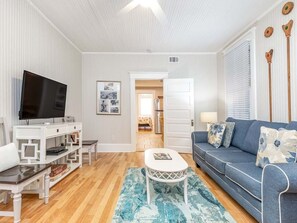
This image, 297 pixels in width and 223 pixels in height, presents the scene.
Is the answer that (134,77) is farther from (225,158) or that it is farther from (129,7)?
(225,158)

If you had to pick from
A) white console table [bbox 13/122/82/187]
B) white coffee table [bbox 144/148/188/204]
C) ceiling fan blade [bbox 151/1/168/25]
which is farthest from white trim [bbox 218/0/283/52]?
white console table [bbox 13/122/82/187]

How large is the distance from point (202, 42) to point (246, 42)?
40.5 inches

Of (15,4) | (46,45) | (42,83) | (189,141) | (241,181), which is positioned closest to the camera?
(241,181)

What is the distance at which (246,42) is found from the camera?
3592mm

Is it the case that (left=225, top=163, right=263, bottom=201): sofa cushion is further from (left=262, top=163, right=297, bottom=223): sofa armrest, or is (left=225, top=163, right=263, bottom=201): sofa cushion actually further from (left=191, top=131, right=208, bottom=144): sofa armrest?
(left=191, top=131, right=208, bottom=144): sofa armrest

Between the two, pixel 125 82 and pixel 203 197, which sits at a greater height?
pixel 125 82

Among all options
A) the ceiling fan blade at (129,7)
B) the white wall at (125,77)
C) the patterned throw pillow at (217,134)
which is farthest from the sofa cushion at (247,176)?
the white wall at (125,77)

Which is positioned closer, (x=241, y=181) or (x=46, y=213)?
(x=241, y=181)

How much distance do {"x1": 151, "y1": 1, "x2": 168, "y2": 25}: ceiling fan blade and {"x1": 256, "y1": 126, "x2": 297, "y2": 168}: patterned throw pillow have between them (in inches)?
92.2

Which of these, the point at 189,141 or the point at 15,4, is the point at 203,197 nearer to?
the point at 189,141

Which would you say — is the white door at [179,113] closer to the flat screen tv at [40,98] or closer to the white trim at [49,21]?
the white trim at [49,21]

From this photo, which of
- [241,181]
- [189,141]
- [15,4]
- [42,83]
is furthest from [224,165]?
[15,4]

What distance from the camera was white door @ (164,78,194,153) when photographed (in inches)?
190

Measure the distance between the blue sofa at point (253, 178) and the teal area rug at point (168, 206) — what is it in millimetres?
276
